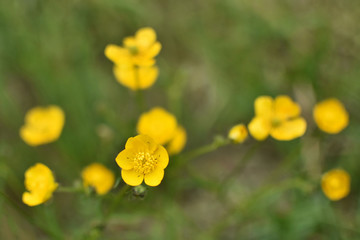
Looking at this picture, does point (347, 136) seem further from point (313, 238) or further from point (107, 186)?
point (107, 186)

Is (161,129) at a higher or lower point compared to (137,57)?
lower

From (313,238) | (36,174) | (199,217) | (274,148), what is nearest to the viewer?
(36,174)

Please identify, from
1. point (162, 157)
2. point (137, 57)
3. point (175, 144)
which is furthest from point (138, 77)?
point (162, 157)

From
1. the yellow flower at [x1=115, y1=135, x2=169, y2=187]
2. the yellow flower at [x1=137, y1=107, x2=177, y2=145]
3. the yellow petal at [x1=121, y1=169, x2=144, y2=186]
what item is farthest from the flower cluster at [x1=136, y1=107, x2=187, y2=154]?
the yellow petal at [x1=121, y1=169, x2=144, y2=186]

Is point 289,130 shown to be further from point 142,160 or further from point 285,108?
point 142,160

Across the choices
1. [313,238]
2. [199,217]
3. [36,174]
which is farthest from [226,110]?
[36,174]

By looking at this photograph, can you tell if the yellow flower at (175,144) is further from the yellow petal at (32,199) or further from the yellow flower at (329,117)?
the yellow flower at (329,117)

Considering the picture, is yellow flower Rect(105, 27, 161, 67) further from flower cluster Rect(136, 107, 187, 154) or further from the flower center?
the flower center

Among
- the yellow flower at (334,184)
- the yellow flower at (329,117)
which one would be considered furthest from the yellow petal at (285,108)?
the yellow flower at (334,184)
